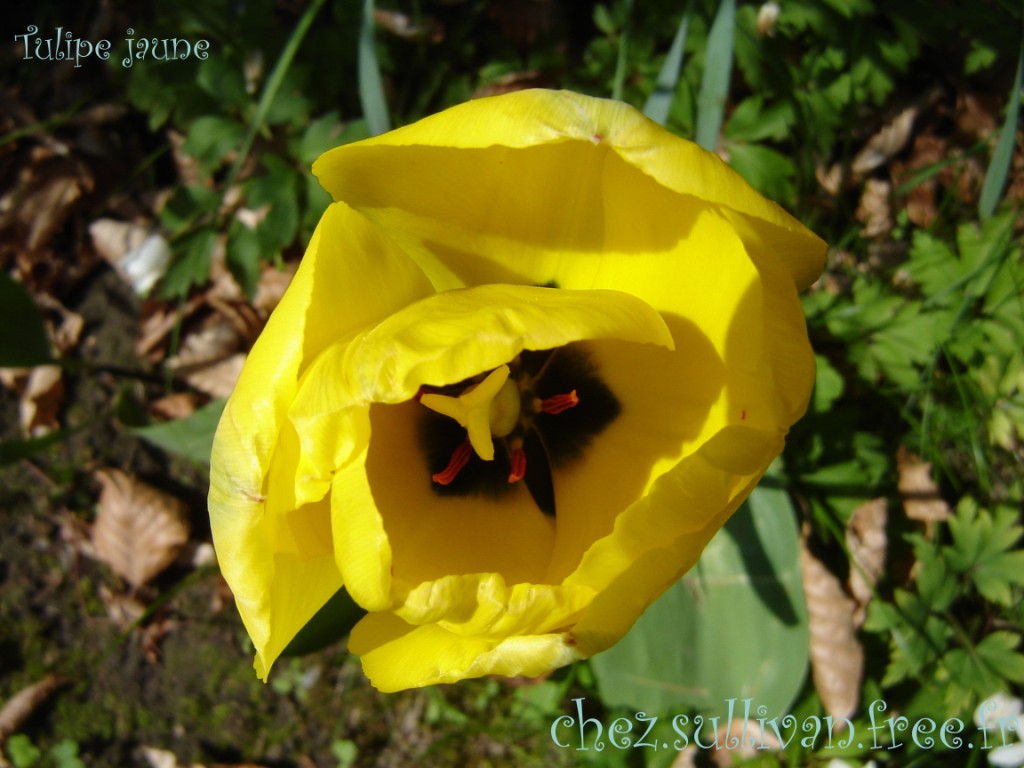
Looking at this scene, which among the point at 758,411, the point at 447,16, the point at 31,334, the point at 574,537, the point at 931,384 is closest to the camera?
the point at 758,411

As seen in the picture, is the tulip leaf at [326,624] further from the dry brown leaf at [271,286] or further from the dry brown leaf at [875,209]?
the dry brown leaf at [875,209]

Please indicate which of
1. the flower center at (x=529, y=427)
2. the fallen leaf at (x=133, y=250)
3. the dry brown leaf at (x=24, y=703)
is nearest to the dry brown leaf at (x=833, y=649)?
the flower center at (x=529, y=427)

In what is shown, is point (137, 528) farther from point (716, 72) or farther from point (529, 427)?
point (716, 72)

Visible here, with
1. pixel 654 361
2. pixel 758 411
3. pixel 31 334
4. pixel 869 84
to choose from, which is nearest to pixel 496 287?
pixel 654 361

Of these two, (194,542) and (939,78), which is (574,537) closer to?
(194,542)

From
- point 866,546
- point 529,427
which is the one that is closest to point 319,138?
point 529,427
